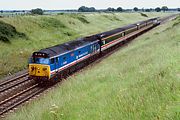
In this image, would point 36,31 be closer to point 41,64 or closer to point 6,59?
point 6,59

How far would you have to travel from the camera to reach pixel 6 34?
43281 millimetres

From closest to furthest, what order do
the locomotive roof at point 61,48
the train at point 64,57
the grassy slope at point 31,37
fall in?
the train at point 64,57, the locomotive roof at point 61,48, the grassy slope at point 31,37

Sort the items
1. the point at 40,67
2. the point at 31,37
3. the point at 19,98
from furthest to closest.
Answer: the point at 31,37 → the point at 40,67 → the point at 19,98

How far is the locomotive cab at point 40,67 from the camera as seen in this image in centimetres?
2352

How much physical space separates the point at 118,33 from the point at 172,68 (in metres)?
33.6

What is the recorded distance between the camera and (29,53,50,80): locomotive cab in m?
23.5

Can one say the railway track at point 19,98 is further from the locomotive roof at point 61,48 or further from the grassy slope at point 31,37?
the grassy slope at point 31,37

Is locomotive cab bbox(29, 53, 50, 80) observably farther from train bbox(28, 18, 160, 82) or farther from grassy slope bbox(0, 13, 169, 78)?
grassy slope bbox(0, 13, 169, 78)

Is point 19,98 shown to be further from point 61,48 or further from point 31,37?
point 31,37

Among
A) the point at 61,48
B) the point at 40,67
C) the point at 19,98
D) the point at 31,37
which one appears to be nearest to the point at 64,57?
the point at 61,48

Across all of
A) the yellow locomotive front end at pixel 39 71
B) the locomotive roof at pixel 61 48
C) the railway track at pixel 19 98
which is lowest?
the railway track at pixel 19 98

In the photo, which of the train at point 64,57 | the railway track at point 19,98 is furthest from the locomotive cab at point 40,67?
the railway track at point 19,98

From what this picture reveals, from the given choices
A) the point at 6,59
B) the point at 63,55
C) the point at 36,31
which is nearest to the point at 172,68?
the point at 63,55

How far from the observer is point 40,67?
936 inches
